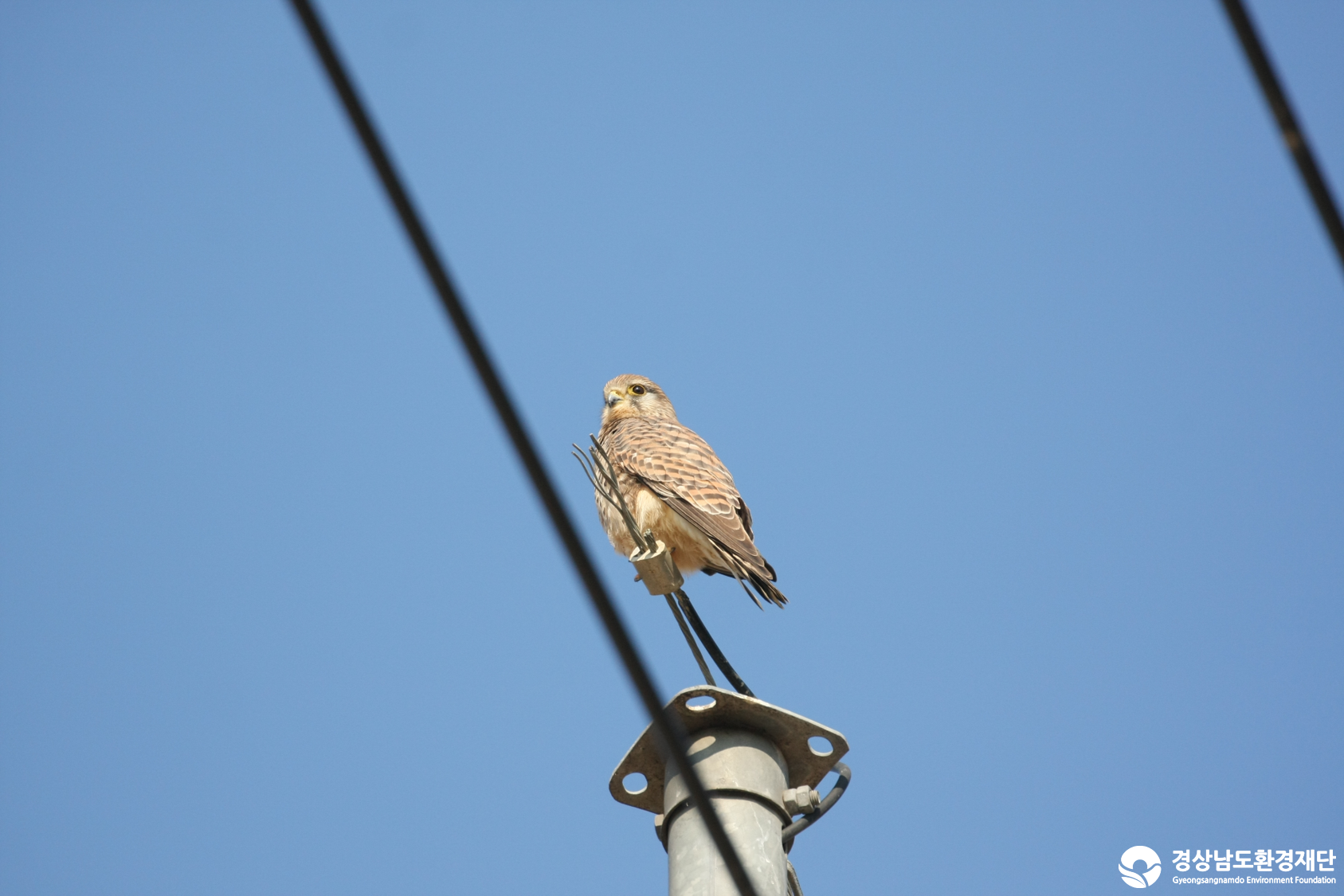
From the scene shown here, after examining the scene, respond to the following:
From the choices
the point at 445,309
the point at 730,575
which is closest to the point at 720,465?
the point at 730,575

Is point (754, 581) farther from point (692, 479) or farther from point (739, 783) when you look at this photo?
point (739, 783)

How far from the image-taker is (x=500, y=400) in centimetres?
124

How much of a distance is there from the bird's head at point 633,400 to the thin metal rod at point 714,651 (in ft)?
11.4

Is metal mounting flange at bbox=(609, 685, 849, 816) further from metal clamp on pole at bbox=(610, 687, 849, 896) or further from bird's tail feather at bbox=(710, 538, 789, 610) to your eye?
bird's tail feather at bbox=(710, 538, 789, 610)

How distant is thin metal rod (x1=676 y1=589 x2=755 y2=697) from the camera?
2945mm

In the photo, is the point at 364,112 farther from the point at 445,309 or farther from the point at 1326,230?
the point at 1326,230

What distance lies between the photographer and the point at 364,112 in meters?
1.28

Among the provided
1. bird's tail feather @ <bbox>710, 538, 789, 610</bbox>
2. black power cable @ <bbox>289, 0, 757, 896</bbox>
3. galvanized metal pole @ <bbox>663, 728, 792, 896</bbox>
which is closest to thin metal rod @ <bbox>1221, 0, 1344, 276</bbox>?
black power cable @ <bbox>289, 0, 757, 896</bbox>

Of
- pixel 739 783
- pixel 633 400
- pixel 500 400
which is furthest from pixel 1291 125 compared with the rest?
pixel 633 400

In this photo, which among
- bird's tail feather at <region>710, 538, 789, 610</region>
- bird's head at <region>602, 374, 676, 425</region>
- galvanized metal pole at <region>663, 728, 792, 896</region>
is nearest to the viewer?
galvanized metal pole at <region>663, 728, 792, 896</region>

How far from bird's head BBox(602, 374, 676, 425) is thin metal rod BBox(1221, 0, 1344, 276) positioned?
17.6 ft

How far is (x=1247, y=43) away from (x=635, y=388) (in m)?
5.63

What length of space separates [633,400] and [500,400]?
550 cm

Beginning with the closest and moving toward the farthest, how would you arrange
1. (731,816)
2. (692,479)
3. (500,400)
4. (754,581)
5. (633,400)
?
(500,400) < (731,816) < (754,581) < (692,479) < (633,400)
